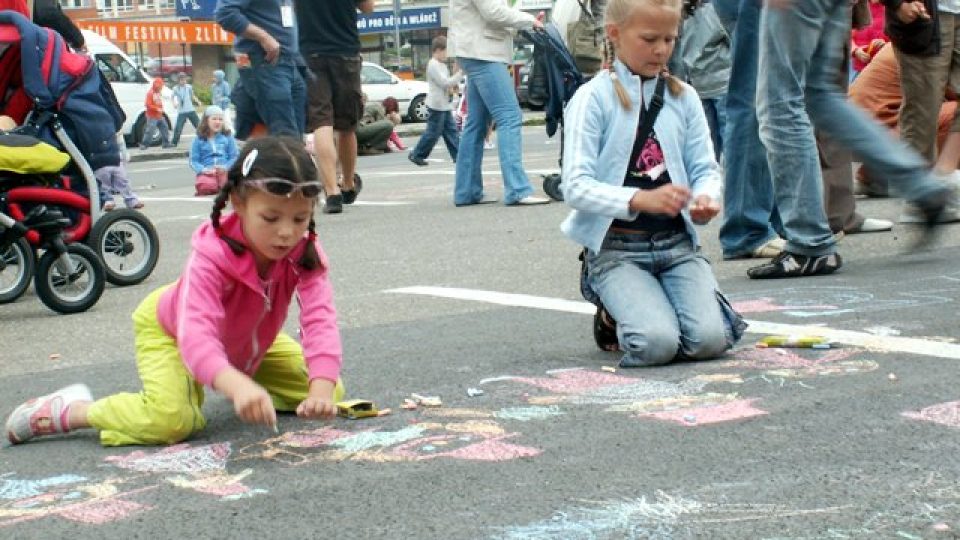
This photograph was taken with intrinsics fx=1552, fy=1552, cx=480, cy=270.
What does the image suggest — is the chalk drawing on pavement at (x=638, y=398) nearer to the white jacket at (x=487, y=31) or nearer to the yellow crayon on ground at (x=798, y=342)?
the yellow crayon on ground at (x=798, y=342)

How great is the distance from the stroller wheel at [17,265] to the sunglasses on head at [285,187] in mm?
3689

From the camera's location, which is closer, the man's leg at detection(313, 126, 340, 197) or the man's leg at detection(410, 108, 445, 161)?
the man's leg at detection(313, 126, 340, 197)

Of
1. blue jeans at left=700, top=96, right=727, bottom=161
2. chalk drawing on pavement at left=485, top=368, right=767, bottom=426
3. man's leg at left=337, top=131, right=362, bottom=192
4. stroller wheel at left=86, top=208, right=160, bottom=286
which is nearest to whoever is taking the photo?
chalk drawing on pavement at left=485, top=368, right=767, bottom=426

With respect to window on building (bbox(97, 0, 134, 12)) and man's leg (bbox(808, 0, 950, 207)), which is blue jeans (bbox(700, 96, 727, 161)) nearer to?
man's leg (bbox(808, 0, 950, 207))

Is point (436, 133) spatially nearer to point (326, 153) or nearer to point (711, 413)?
point (326, 153)

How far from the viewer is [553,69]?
11.5m

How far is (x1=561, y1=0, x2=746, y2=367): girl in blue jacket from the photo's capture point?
532cm

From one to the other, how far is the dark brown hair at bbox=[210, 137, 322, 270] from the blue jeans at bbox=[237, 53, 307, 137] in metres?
6.55

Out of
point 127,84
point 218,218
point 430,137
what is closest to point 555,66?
point 430,137

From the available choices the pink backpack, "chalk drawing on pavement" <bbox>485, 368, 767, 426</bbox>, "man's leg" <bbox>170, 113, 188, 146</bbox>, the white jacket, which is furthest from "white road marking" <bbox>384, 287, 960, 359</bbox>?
"man's leg" <bbox>170, 113, 188, 146</bbox>

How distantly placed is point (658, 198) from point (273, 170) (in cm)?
145

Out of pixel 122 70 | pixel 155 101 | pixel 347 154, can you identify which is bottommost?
pixel 155 101

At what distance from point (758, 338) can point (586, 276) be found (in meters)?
0.65

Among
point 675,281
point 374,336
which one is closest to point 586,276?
point 675,281
